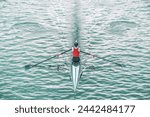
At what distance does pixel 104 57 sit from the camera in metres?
50.6

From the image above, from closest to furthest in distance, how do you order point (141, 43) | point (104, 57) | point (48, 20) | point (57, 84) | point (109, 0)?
point (57, 84) < point (104, 57) < point (141, 43) < point (48, 20) < point (109, 0)

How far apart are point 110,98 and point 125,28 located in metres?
23.6

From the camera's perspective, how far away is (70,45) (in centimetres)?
5406

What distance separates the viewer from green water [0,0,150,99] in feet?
138

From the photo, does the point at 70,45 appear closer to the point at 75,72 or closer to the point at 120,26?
the point at 75,72

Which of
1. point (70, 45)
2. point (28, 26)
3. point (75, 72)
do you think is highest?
point (28, 26)

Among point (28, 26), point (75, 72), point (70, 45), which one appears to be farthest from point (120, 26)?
point (75, 72)

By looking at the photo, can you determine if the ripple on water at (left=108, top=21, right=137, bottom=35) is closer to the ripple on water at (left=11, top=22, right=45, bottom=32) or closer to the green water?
the green water

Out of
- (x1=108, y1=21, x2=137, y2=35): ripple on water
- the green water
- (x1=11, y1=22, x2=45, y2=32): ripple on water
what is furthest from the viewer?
(x1=11, y1=22, x2=45, y2=32): ripple on water

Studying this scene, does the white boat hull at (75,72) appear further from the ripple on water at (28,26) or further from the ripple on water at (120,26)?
the ripple on water at (28,26)

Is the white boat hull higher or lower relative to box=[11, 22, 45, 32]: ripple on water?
lower

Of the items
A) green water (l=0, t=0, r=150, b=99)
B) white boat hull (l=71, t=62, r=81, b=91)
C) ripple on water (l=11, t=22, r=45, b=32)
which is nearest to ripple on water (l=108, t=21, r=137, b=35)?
green water (l=0, t=0, r=150, b=99)

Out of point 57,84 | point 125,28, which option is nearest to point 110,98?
point 57,84

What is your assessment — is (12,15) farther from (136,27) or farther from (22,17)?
(136,27)
